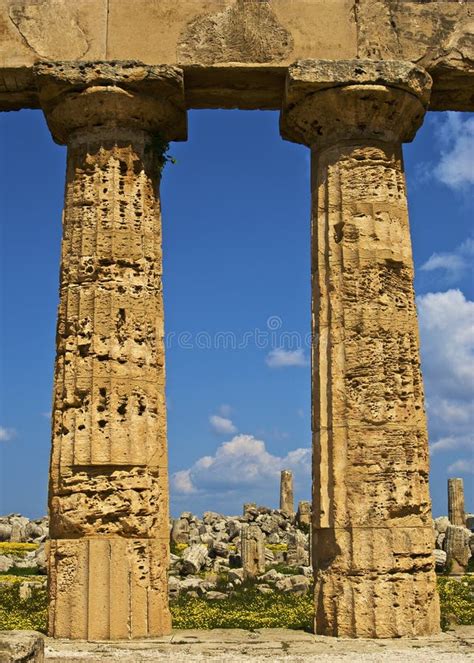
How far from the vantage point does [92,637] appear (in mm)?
10516

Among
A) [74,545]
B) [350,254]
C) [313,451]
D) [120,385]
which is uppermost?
[350,254]

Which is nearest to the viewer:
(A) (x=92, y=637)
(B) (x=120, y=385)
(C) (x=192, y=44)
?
(A) (x=92, y=637)

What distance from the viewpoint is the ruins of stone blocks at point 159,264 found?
10.8m

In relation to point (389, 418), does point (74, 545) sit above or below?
below

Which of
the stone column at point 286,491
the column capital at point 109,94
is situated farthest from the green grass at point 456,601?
the stone column at point 286,491

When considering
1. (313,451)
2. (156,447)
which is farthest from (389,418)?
(156,447)

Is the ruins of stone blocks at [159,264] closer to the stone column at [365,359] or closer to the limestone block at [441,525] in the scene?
the stone column at [365,359]

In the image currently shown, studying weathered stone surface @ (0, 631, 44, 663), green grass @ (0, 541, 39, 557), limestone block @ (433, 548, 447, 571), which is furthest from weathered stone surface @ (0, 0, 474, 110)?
green grass @ (0, 541, 39, 557)

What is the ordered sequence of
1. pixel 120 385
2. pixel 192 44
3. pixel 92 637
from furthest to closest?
pixel 192 44, pixel 120 385, pixel 92 637

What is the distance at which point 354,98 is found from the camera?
11.8m

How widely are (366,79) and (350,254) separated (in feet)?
7.72

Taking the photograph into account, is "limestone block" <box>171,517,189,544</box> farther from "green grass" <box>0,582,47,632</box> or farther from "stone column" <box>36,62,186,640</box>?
"stone column" <box>36,62,186,640</box>

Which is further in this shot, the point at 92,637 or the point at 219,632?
the point at 219,632

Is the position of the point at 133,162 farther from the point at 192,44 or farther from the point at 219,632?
the point at 219,632
